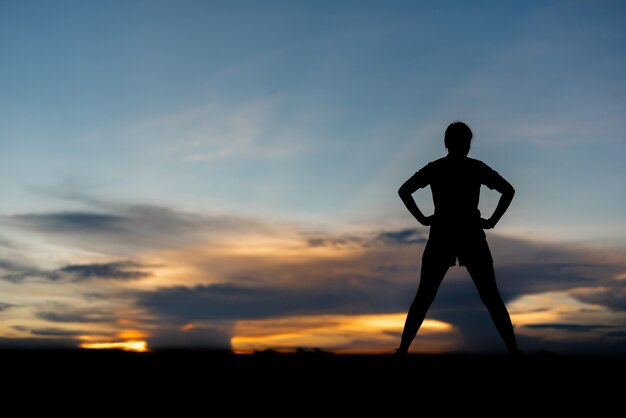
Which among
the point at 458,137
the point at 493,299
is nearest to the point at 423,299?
the point at 493,299

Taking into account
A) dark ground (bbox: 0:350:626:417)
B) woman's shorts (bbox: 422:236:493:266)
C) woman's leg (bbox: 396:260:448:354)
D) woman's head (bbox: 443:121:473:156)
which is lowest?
dark ground (bbox: 0:350:626:417)

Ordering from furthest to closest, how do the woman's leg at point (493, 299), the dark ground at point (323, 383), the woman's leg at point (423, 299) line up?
the woman's leg at point (423, 299) → the woman's leg at point (493, 299) → the dark ground at point (323, 383)

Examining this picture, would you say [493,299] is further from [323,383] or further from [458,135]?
[323,383]

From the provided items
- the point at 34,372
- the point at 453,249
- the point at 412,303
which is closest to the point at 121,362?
the point at 34,372

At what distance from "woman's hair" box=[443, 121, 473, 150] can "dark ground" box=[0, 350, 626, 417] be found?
2676mm

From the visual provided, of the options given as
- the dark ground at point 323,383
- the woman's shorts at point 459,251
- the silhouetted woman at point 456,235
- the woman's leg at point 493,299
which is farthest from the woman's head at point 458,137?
the dark ground at point 323,383

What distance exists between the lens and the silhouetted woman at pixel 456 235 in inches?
335

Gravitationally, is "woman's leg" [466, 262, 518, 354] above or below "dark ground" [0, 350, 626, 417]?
above

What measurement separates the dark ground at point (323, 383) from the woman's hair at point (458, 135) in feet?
8.78

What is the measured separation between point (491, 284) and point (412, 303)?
0.99 m

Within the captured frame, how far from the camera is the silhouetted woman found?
8516 mm

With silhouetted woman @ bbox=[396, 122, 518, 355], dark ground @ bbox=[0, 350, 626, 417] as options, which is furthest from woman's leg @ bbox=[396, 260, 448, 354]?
dark ground @ bbox=[0, 350, 626, 417]

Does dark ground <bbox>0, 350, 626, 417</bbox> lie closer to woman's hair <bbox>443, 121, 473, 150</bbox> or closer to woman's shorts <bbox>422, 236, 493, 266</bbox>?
woman's shorts <bbox>422, 236, 493, 266</bbox>

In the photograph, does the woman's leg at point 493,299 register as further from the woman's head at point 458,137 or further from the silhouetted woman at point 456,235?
the woman's head at point 458,137
